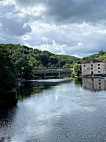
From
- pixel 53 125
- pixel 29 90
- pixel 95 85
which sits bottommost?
pixel 53 125

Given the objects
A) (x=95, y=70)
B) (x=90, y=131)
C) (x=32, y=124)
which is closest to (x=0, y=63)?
(x=32, y=124)

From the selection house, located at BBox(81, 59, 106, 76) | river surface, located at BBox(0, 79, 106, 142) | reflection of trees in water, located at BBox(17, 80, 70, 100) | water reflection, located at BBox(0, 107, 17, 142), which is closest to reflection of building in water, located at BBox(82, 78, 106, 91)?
reflection of trees in water, located at BBox(17, 80, 70, 100)

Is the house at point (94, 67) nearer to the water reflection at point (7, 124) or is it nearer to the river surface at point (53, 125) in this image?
the river surface at point (53, 125)

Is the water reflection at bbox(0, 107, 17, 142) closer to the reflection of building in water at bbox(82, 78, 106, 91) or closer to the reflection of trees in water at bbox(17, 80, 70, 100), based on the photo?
the reflection of trees in water at bbox(17, 80, 70, 100)

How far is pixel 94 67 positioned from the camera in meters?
143

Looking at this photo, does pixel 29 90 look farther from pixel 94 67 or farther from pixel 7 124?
pixel 94 67

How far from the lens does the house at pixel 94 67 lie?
142250 mm

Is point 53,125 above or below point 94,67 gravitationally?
below

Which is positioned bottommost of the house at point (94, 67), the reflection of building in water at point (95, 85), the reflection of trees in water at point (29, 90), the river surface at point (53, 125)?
the river surface at point (53, 125)

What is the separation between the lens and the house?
14225 centimetres

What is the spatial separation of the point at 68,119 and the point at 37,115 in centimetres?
622

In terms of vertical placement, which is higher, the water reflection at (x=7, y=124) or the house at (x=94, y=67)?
the house at (x=94, y=67)

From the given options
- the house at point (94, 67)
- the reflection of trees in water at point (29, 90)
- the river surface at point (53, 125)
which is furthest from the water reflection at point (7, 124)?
the house at point (94, 67)

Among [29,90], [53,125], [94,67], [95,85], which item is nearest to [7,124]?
[53,125]
